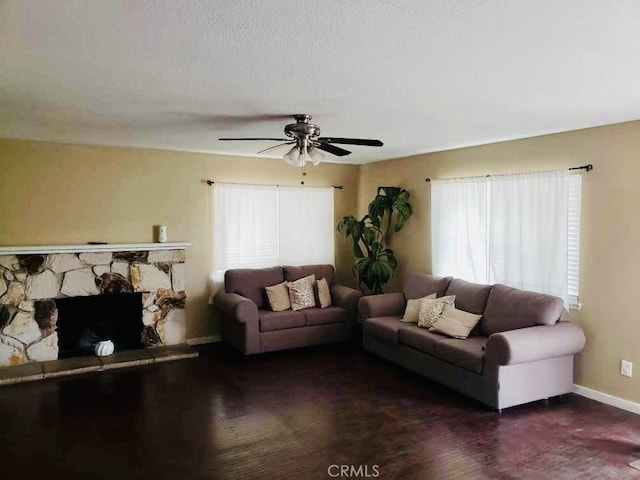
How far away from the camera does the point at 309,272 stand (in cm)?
638

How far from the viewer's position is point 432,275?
5785mm

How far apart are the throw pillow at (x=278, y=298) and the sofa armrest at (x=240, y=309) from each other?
29cm

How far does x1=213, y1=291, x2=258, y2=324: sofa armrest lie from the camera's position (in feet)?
17.4

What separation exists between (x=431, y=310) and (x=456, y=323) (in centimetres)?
35

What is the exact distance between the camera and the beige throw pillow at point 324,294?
6.01m

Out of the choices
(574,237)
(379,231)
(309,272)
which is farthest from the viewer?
(379,231)

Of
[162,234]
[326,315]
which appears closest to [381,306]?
[326,315]

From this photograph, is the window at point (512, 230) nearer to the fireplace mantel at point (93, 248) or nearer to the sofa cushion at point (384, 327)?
the sofa cushion at point (384, 327)

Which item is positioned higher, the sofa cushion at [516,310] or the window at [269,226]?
the window at [269,226]

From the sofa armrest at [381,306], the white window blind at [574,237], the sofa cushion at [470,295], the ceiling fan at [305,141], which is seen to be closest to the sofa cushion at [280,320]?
the sofa armrest at [381,306]

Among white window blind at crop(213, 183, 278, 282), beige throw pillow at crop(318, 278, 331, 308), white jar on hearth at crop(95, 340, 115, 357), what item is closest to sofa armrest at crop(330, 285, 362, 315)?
beige throw pillow at crop(318, 278, 331, 308)

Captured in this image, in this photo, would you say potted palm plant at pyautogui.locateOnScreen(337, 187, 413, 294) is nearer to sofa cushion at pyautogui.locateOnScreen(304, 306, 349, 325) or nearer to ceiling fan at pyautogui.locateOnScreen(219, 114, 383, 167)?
sofa cushion at pyautogui.locateOnScreen(304, 306, 349, 325)

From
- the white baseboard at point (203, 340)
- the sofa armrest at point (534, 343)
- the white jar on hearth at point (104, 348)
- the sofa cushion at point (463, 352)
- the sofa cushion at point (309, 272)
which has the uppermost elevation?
the sofa cushion at point (309, 272)

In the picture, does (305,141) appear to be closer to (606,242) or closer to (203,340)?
(606,242)
